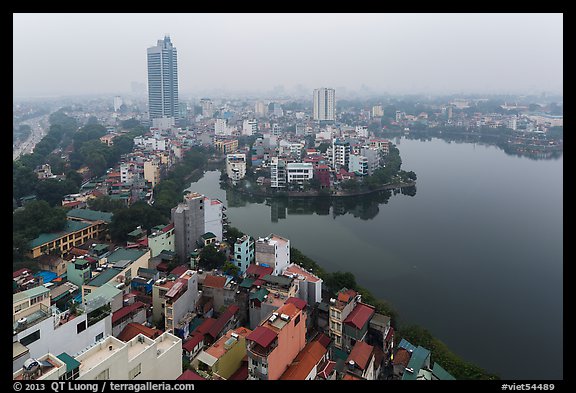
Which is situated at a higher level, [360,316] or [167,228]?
[167,228]

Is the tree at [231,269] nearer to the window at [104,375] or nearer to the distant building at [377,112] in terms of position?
the window at [104,375]

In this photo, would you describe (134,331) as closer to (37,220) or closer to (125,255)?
(125,255)

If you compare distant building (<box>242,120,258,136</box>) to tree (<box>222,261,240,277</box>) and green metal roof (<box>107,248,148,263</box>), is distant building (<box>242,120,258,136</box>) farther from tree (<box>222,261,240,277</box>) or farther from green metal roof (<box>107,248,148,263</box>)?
tree (<box>222,261,240,277</box>)

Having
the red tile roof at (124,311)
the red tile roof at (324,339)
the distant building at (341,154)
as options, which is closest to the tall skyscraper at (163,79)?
the distant building at (341,154)

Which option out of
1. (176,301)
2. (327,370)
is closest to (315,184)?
(176,301)

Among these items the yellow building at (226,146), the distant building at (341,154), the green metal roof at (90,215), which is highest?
the yellow building at (226,146)
